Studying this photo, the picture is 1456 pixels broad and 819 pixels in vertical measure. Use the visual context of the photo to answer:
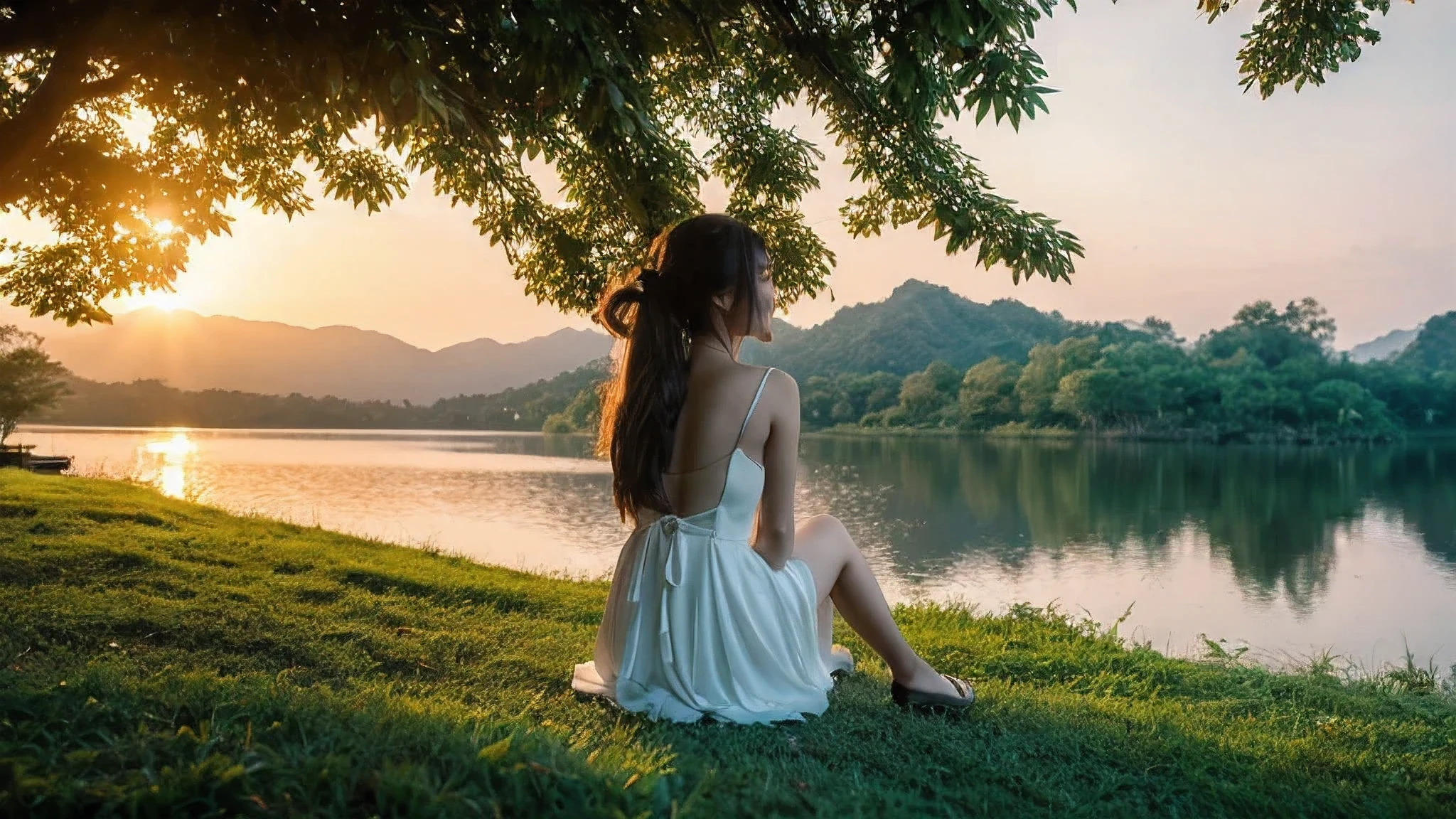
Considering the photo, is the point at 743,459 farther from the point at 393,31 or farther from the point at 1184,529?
the point at 1184,529

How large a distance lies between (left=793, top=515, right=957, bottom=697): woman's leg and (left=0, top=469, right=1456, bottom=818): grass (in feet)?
0.40

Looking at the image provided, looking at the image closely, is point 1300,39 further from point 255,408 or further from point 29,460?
point 255,408

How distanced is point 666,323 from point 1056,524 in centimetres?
1461

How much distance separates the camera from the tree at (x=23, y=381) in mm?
21906

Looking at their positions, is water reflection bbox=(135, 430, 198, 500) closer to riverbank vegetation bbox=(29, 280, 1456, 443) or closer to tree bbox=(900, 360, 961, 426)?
riverbank vegetation bbox=(29, 280, 1456, 443)

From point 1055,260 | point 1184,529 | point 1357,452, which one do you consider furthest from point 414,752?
point 1357,452

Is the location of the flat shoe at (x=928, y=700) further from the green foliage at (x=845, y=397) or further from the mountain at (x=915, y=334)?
the mountain at (x=915, y=334)

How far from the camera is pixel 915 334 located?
78.3 metres

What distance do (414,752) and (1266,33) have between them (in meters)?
5.86

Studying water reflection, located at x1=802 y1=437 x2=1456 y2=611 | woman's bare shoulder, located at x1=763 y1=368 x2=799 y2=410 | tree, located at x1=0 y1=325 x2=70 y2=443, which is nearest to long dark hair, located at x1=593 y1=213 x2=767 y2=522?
woman's bare shoulder, located at x1=763 y1=368 x2=799 y2=410

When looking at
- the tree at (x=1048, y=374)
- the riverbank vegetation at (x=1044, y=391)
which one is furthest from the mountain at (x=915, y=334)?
the tree at (x=1048, y=374)

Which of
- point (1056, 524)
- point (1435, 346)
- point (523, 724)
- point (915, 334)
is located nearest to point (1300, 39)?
point (523, 724)

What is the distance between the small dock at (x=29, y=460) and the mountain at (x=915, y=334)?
49.8 meters

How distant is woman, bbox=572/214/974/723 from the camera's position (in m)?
2.59
